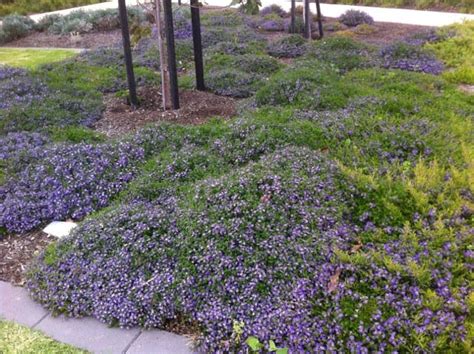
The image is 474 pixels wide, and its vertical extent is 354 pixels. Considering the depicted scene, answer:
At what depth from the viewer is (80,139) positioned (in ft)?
16.0

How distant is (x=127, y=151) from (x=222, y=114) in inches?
66.0

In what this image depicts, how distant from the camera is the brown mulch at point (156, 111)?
214 inches

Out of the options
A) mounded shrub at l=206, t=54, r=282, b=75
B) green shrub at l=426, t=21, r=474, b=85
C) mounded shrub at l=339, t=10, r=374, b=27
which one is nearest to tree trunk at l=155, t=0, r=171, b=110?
mounded shrub at l=206, t=54, r=282, b=75

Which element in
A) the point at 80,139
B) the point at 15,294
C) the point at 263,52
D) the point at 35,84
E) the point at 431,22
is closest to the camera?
the point at 15,294

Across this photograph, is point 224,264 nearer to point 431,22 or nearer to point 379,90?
point 379,90

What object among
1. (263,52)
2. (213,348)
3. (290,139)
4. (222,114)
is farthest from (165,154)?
(263,52)

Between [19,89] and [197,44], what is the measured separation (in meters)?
2.58

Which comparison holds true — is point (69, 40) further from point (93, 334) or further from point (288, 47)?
point (93, 334)

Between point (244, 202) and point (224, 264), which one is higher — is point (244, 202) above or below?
above

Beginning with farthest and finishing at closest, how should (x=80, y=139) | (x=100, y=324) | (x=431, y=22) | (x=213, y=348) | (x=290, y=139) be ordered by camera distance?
(x=431, y=22) < (x=80, y=139) < (x=290, y=139) < (x=100, y=324) < (x=213, y=348)

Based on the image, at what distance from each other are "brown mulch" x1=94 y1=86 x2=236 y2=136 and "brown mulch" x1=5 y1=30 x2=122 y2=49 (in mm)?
Result: 4970

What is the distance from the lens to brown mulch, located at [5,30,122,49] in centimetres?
1091

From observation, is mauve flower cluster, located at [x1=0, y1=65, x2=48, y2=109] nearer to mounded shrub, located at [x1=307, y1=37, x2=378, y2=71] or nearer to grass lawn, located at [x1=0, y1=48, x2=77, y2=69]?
grass lawn, located at [x1=0, y1=48, x2=77, y2=69]

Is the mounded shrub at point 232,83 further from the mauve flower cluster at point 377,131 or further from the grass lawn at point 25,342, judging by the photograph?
the grass lawn at point 25,342
